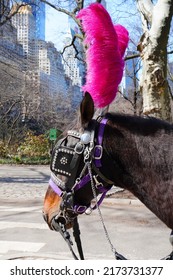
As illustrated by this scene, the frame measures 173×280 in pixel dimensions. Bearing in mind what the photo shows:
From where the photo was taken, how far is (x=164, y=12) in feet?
24.2

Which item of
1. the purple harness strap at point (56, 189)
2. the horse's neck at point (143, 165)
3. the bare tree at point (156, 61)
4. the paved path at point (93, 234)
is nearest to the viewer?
the horse's neck at point (143, 165)

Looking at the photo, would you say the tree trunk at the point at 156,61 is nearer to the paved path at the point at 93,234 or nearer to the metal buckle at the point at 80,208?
the paved path at the point at 93,234

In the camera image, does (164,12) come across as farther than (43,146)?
No

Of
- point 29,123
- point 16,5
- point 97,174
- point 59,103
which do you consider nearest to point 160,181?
point 97,174

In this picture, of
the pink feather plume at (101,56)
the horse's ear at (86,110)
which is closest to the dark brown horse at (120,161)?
the horse's ear at (86,110)

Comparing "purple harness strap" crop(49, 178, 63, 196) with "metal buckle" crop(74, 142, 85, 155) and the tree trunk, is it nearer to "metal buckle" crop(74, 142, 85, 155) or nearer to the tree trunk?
"metal buckle" crop(74, 142, 85, 155)

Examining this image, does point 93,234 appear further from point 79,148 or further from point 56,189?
point 79,148

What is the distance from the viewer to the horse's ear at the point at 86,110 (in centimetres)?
186

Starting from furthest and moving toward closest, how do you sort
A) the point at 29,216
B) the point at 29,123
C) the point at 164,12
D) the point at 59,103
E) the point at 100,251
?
the point at 59,103, the point at 29,123, the point at 29,216, the point at 164,12, the point at 100,251

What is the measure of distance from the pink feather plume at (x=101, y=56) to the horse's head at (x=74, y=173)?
0.19 m

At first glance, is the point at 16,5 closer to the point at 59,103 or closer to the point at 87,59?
the point at 87,59

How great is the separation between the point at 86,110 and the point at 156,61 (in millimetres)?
6426

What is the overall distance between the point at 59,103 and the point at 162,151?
36927 millimetres

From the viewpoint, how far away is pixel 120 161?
193 centimetres
